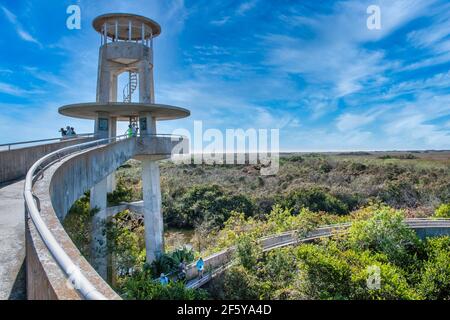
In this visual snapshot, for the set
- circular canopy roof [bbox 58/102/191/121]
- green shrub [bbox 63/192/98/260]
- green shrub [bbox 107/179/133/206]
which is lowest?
green shrub [bbox 63/192/98/260]

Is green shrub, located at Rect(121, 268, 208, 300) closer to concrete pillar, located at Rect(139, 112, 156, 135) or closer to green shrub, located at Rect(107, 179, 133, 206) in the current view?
concrete pillar, located at Rect(139, 112, 156, 135)

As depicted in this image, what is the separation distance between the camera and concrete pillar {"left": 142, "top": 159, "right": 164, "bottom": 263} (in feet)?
59.1

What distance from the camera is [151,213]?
18.0 metres

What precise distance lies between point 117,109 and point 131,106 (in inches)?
38.8

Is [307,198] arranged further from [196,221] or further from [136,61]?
[136,61]

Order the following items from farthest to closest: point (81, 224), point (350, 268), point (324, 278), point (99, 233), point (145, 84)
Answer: point (145, 84), point (99, 233), point (81, 224), point (350, 268), point (324, 278)

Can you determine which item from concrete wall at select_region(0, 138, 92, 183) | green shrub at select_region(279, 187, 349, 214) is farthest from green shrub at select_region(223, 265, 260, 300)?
green shrub at select_region(279, 187, 349, 214)

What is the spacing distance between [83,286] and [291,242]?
18.5 m

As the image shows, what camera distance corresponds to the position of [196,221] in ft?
120

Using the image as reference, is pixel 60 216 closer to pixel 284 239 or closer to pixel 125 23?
pixel 125 23

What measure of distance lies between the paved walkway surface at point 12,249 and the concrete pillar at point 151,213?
11195mm

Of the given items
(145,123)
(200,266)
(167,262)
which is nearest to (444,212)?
(200,266)

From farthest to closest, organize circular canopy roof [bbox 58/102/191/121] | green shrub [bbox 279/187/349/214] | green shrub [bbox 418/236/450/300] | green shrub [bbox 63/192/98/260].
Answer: green shrub [bbox 279/187/349/214] < circular canopy roof [bbox 58/102/191/121] < green shrub [bbox 418/236/450/300] < green shrub [bbox 63/192/98/260]
